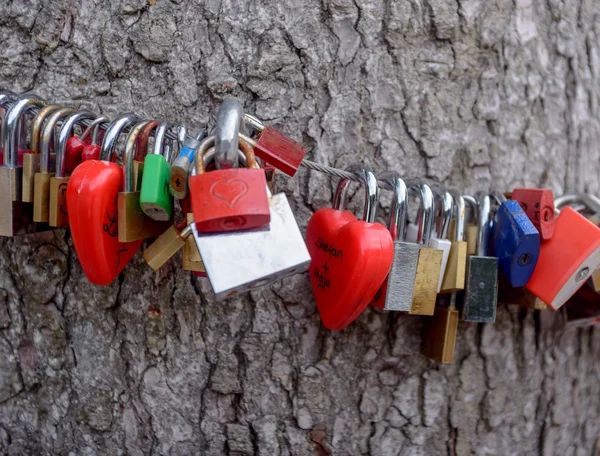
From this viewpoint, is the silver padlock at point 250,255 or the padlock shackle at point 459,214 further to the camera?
the padlock shackle at point 459,214

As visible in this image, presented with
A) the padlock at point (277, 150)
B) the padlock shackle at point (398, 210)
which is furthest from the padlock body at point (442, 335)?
the padlock at point (277, 150)

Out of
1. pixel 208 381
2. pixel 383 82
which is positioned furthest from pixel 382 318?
pixel 383 82

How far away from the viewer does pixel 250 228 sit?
85cm

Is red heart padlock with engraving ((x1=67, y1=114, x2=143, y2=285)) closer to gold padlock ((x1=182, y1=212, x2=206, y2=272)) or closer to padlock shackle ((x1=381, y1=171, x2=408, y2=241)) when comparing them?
gold padlock ((x1=182, y1=212, x2=206, y2=272))

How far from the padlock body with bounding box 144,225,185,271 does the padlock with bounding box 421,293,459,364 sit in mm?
613

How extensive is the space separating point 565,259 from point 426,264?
319 mm

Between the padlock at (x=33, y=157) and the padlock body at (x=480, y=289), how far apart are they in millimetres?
920

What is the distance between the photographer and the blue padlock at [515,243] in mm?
1180

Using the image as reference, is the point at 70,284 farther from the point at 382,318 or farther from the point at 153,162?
the point at 382,318

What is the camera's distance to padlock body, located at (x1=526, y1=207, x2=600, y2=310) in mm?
1183

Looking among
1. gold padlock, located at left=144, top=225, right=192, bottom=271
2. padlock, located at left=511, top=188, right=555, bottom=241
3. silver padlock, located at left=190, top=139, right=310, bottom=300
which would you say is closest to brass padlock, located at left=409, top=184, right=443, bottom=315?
padlock, located at left=511, top=188, right=555, bottom=241

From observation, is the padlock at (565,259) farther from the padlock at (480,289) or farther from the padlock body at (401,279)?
the padlock body at (401,279)

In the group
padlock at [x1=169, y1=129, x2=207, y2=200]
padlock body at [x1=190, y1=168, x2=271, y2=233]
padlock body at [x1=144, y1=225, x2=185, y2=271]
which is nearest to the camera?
padlock body at [x1=190, y1=168, x2=271, y2=233]

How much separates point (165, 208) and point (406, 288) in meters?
0.48
